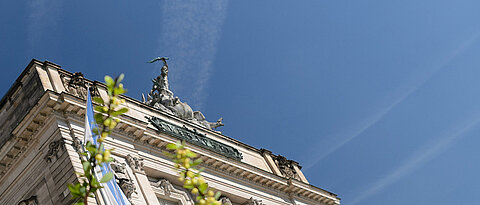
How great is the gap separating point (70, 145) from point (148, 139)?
4510mm

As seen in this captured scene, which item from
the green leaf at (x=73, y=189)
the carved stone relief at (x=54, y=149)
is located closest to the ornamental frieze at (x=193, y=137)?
the carved stone relief at (x=54, y=149)

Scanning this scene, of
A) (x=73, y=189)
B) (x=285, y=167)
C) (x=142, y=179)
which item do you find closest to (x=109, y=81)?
(x=73, y=189)

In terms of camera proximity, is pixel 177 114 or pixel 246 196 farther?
pixel 177 114

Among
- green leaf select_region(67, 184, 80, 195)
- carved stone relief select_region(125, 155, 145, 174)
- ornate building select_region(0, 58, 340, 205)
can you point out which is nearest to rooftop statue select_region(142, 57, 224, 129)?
ornate building select_region(0, 58, 340, 205)

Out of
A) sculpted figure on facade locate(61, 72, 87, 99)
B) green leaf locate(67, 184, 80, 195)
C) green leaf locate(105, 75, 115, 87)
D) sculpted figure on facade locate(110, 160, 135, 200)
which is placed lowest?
green leaf locate(67, 184, 80, 195)

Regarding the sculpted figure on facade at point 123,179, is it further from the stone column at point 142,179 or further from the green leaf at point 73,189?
the green leaf at point 73,189

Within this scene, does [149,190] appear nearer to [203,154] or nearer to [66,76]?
[203,154]

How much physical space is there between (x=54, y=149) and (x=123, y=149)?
3.17m

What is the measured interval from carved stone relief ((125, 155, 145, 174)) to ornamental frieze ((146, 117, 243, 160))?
286cm

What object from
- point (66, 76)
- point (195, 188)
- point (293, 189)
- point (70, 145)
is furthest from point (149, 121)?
point (195, 188)

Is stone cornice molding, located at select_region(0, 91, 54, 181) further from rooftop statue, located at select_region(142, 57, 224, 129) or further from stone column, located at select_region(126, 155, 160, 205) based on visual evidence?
rooftop statue, located at select_region(142, 57, 224, 129)

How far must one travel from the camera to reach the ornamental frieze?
2759cm

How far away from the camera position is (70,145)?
21.5 metres

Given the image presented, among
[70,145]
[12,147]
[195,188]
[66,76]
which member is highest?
[66,76]
